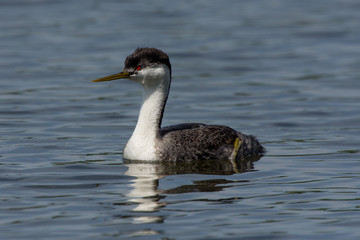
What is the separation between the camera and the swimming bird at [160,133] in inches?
519

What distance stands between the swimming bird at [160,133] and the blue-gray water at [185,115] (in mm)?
Answer: 351

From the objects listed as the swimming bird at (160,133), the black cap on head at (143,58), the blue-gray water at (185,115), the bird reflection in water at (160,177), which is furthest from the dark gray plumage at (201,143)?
the black cap on head at (143,58)

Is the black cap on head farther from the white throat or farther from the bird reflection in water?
the bird reflection in water

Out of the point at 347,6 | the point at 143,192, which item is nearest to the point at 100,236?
the point at 143,192

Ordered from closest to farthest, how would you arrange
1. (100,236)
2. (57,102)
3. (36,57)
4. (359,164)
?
(100,236), (359,164), (57,102), (36,57)

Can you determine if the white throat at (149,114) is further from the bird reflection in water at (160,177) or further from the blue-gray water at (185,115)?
the blue-gray water at (185,115)

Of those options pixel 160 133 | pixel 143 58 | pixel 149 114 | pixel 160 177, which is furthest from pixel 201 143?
pixel 143 58

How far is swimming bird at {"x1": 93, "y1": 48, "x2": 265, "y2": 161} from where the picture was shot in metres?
13.2

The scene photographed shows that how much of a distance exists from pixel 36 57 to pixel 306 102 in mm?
→ 8241

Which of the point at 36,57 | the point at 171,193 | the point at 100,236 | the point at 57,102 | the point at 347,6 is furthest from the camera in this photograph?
the point at 347,6

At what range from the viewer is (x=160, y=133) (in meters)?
13.7

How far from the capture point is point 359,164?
13.3 metres

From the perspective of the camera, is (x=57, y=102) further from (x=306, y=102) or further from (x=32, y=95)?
(x=306, y=102)

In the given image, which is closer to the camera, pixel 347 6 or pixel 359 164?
pixel 359 164
